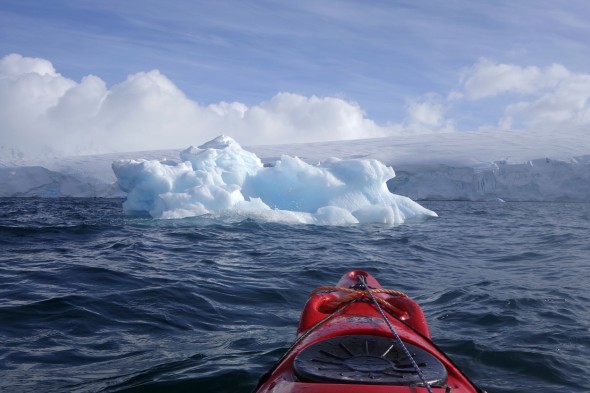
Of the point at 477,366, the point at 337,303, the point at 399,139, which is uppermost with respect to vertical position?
the point at 399,139

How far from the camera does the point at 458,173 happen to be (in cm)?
2269

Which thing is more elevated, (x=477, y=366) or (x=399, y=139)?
(x=399, y=139)

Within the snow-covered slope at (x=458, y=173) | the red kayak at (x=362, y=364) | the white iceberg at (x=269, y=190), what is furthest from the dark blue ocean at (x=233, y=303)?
the snow-covered slope at (x=458, y=173)

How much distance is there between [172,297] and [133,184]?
924 centimetres

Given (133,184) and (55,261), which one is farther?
(133,184)

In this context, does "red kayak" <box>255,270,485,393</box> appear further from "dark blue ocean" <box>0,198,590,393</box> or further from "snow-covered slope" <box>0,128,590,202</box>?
"snow-covered slope" <box>0,128,590,202</box>

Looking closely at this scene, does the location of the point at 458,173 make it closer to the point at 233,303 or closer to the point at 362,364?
the point at 233,303

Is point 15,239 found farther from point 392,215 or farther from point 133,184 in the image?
point 392,215

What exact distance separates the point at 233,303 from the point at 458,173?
19.2 meters

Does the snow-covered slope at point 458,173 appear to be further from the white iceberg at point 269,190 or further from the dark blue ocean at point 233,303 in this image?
the dark blue ocean at point 233,303

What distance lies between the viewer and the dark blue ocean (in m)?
3.27

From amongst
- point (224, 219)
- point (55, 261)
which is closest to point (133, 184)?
point (224, 219)

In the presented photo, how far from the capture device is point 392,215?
39.9ft

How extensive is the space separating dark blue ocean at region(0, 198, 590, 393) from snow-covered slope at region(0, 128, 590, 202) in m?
13.4
